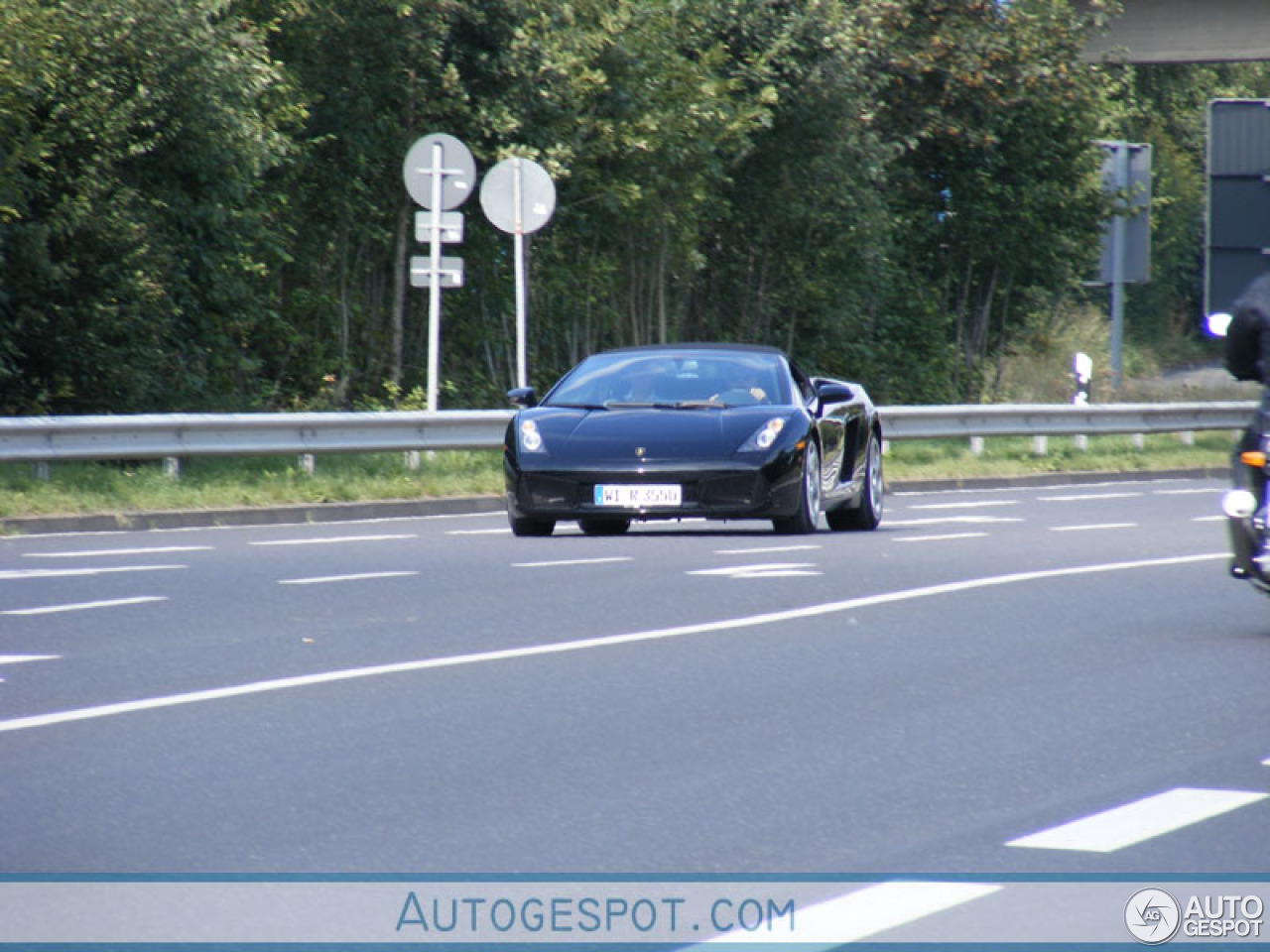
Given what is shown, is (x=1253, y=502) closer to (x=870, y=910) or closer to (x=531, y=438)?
(x=870, y=910)

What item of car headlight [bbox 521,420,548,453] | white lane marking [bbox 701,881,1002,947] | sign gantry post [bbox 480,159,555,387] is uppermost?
sign gantry post [bbox 480,159,555,387]

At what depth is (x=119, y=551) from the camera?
15.6 m

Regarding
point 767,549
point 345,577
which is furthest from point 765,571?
point 345,577

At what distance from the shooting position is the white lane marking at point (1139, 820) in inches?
242

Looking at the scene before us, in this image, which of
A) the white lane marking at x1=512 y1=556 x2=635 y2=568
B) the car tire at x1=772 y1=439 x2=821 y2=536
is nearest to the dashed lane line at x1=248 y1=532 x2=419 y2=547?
the white lane marking at x1=512 y1=556 x2=635 y2=568

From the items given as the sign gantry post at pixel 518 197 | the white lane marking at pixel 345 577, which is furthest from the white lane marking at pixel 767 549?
the sign gantry post at pixel 518 197

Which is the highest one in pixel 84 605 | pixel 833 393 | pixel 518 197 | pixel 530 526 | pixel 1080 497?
pixel 518 197

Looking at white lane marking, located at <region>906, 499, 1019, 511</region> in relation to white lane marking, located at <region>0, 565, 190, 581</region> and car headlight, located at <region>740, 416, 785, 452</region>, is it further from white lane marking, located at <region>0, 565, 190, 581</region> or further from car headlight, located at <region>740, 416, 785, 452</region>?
white lane marking, located at <region>0, 565, 190, 581</region>

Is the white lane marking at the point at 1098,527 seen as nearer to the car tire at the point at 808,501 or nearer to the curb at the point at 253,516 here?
the car tire at the point at 808,501

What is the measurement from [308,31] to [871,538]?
12.7 m

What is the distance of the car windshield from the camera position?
17.1 metres

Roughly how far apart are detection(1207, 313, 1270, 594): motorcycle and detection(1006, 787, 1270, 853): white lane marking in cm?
375

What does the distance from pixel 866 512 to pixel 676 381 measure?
1844 millimetres

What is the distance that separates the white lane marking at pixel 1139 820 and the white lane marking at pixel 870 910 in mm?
583
